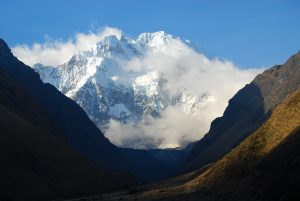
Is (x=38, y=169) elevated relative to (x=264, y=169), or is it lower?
elevated

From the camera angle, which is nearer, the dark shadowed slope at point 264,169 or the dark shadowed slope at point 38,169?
the dark shadowed slope at point 264,169

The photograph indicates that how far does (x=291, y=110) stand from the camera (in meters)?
93.6

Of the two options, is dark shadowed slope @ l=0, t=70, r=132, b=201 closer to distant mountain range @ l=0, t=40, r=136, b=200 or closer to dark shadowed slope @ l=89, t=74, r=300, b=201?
distant mountain range @ l=0, t=40, r=136, b=200

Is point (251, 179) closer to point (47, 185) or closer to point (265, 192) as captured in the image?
point (265, 192)

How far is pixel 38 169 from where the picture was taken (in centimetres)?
13925

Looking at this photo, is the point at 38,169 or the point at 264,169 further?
the point at 38,169

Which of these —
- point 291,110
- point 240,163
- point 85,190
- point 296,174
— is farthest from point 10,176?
point 296,174

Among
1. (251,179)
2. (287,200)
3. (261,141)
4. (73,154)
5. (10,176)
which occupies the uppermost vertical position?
(73,154)

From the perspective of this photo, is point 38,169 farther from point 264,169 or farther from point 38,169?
point 264,169

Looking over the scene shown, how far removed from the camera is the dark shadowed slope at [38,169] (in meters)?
120

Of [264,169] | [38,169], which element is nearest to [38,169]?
[38,169]

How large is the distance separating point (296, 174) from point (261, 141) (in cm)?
2759

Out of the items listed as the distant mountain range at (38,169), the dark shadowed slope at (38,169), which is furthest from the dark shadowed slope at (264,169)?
the distant mountain range at (38,169)

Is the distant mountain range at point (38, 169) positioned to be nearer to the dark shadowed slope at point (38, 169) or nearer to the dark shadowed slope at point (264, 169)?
the dark shadowed slope at point (38, 169)
